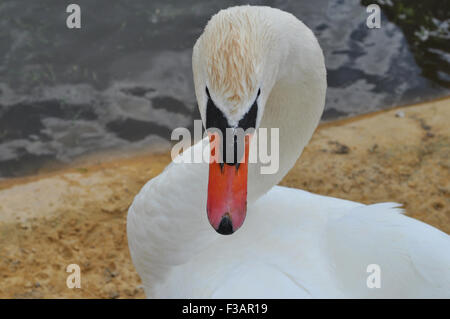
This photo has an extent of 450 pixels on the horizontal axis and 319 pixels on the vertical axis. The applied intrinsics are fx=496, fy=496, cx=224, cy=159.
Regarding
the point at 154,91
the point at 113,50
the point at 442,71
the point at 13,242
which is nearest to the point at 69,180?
the point at 13,242

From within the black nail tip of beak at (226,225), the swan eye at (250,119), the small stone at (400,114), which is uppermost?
the swan eye at (250,119)

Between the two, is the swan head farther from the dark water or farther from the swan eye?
the dark water

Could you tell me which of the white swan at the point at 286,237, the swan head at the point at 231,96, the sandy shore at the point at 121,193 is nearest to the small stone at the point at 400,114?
the sandy shore at the point at 121,193

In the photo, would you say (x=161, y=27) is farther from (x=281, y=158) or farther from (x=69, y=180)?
(x=281, y=158)

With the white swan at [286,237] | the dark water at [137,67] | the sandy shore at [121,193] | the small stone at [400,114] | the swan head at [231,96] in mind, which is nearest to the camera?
the swan head at [231,96]

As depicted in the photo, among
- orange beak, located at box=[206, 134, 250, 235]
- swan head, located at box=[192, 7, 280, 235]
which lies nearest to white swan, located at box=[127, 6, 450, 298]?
swan head, located at box=[192, 7, 280, 235]

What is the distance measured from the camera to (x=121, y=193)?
3.61 meters

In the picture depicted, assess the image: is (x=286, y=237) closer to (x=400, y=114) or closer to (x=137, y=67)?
(x=400, y=114)

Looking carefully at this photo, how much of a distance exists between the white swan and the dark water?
273 centimetres

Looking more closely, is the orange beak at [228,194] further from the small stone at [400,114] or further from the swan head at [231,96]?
the small stone at [400,114]

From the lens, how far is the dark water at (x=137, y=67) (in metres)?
4.70

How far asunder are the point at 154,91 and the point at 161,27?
1.01 metres

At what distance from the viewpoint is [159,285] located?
83.5 inches

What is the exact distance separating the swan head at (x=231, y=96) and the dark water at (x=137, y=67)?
131 inches
